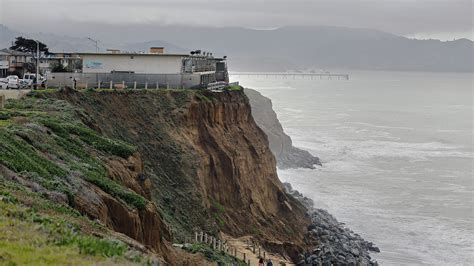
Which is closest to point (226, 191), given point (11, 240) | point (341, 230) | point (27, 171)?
point (341, 230)

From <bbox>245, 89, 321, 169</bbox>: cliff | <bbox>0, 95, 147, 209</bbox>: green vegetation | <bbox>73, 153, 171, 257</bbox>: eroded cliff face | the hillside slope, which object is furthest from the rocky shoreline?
<bbox>245, 89, 321, 169</bbox>: cliff

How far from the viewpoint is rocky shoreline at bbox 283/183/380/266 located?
4084 centimetres

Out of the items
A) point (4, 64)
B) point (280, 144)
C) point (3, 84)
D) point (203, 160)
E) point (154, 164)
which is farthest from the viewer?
point (280, 144)

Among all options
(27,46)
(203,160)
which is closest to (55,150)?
(203,160)

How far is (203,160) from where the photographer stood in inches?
1591

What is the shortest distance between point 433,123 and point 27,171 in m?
139

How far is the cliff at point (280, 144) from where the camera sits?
88938mm

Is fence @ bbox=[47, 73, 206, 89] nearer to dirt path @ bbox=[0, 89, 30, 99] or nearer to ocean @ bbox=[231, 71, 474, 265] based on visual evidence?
dirt path @ bbox=[0, 89, 30, 99]

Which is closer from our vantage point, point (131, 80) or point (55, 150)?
point (55, 150)

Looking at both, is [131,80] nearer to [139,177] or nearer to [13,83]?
[13,83]

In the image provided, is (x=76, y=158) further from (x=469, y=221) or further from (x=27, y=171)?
(x=469, y=221)

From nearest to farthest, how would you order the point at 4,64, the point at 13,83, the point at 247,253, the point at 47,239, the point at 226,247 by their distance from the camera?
the point at 47,239 → the point at 226,247 → the point at 247,253 → the point at 13,83 → the point at 4,64

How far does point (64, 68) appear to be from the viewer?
166ft

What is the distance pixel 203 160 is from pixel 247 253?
7.85 metres
